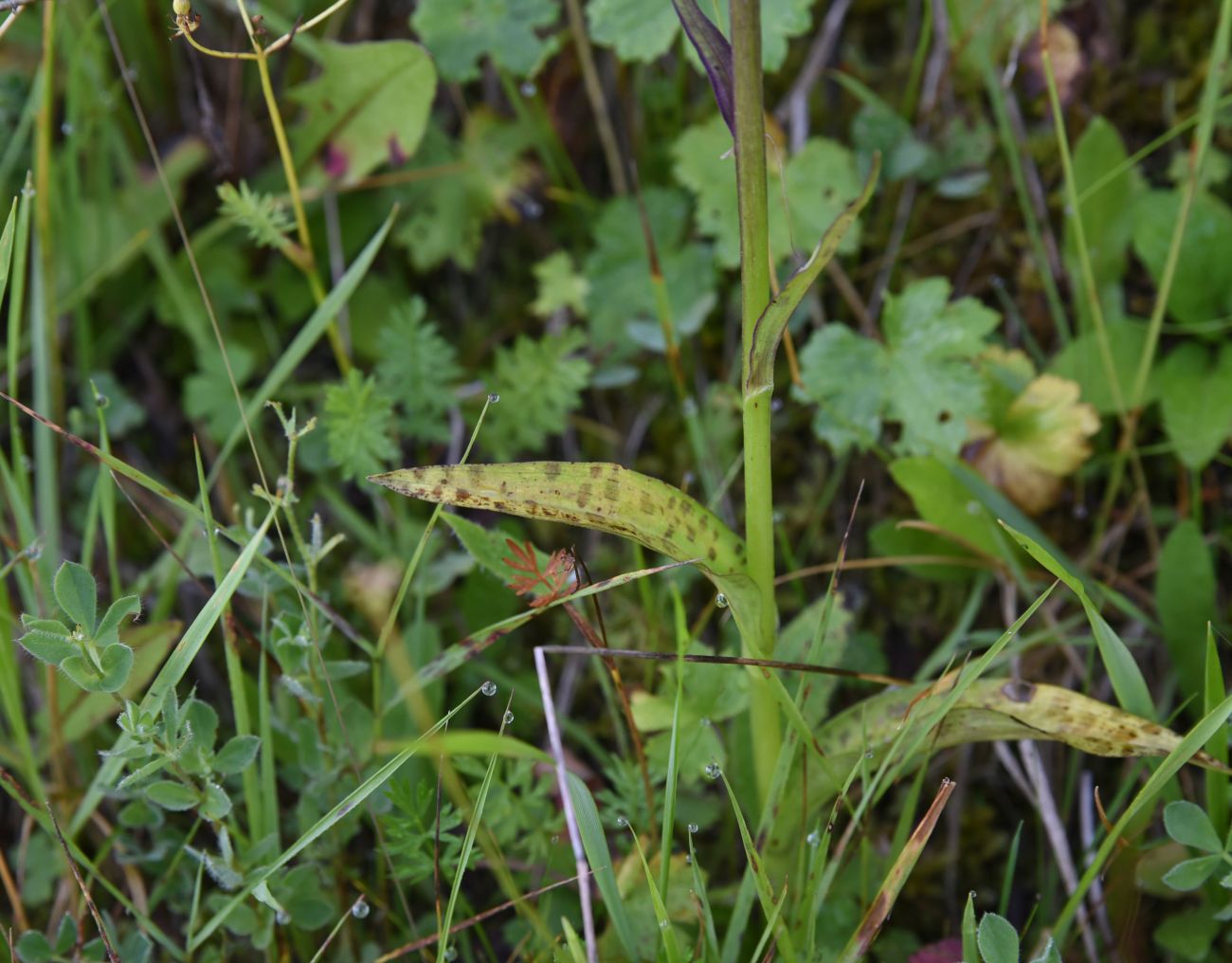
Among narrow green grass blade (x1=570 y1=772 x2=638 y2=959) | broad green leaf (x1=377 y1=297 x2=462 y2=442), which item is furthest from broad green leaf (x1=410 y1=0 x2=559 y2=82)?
narrow green grass blade (x1=570 y1=772 x2=638 y2=959)

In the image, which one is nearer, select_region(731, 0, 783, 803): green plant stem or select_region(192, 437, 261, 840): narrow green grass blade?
select_region(731, 0, 783, 803): green plant stem

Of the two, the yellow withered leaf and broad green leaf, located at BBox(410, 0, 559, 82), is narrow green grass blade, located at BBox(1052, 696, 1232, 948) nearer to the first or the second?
the yellow withered leaf

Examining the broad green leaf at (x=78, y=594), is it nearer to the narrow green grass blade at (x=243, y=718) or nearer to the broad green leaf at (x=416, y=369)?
the narrow green grass blade at (x=243, y=718)

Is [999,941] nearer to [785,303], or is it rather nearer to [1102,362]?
[785,303]

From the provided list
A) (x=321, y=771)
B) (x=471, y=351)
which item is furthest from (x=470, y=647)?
(x=471, y=351)

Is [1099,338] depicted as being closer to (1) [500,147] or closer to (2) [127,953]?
(1) [500,147]

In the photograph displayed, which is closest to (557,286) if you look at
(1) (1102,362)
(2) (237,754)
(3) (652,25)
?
(3) (652,25)

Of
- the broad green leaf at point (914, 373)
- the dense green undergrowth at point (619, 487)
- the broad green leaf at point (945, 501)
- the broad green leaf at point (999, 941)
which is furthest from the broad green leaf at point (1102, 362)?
the broad green leaf at point (999, 941)
